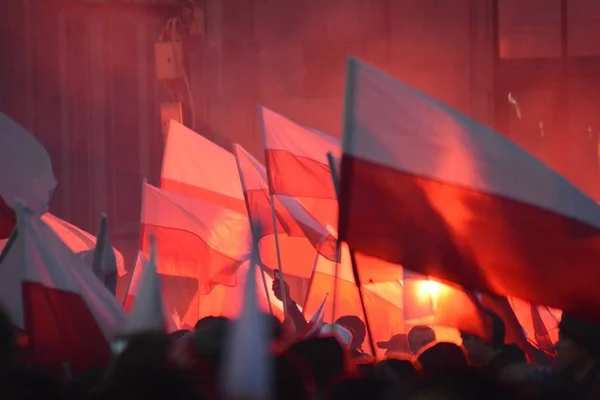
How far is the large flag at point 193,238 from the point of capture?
8094 millimetres

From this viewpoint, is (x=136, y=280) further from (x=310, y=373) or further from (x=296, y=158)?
(x=310, y=373)

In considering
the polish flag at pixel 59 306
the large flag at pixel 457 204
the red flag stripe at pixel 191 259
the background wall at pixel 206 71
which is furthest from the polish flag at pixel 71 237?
the background wall at pixel 206 71

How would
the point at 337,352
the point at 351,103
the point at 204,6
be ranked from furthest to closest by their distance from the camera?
the point at 204,6 → the point at 351,103 → the point at 337,352

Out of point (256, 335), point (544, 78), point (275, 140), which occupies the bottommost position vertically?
point (256, 335)

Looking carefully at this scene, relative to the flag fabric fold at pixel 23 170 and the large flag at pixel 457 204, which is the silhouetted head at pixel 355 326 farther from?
the large flag at pixel 457 204

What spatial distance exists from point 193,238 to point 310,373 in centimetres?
433

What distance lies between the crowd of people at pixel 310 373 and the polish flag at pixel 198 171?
4.28m

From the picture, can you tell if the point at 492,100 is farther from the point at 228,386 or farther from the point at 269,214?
the point at 228,386

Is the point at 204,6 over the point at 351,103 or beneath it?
over

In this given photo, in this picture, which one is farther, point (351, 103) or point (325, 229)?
point (325, 229)

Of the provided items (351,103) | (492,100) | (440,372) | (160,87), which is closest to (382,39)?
(492,100)

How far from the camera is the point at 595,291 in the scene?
5.00 metres

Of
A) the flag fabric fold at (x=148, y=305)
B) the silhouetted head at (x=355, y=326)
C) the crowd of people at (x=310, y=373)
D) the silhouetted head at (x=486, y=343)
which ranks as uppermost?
the flag fabric fold at (x=148, y=305)

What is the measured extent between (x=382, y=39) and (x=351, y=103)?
28.7ft
